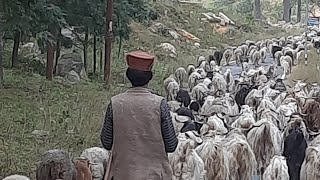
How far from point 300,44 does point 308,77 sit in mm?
9421

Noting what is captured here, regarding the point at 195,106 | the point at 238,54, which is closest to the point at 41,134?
the point at 195,106

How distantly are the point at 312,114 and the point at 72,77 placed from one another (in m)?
8.54

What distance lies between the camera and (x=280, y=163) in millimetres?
9117

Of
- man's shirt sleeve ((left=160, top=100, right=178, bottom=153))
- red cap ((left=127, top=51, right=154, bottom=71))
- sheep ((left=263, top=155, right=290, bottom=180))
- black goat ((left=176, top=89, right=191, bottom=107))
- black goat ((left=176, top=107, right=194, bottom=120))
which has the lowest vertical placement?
black goat ((left=176, top=89, right=191, bottom=107))

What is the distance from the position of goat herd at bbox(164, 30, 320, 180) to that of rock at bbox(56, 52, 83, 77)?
3.67m

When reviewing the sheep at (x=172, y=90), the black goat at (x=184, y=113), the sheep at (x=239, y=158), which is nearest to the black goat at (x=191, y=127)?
the black goat at (x=184, y=113)

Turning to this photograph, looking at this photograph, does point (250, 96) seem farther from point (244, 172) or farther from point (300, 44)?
point (300, 44)

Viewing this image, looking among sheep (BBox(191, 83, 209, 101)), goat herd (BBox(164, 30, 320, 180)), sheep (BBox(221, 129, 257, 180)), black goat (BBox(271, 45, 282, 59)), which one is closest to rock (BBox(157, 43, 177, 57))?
black goat (BBox(271, 45, 282, 59))

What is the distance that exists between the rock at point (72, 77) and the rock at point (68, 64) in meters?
0.32

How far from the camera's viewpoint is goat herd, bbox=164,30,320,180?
9.24m

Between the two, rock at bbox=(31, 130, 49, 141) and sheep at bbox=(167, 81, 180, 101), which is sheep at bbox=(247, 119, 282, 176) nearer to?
rock at bbox=(31, 130, 49, 141)

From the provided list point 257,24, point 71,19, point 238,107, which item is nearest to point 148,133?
point 238,107

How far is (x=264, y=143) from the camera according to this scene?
1043 centimetres

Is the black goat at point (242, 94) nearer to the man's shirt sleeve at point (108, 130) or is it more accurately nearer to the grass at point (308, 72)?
the grass at point (308, 72)
